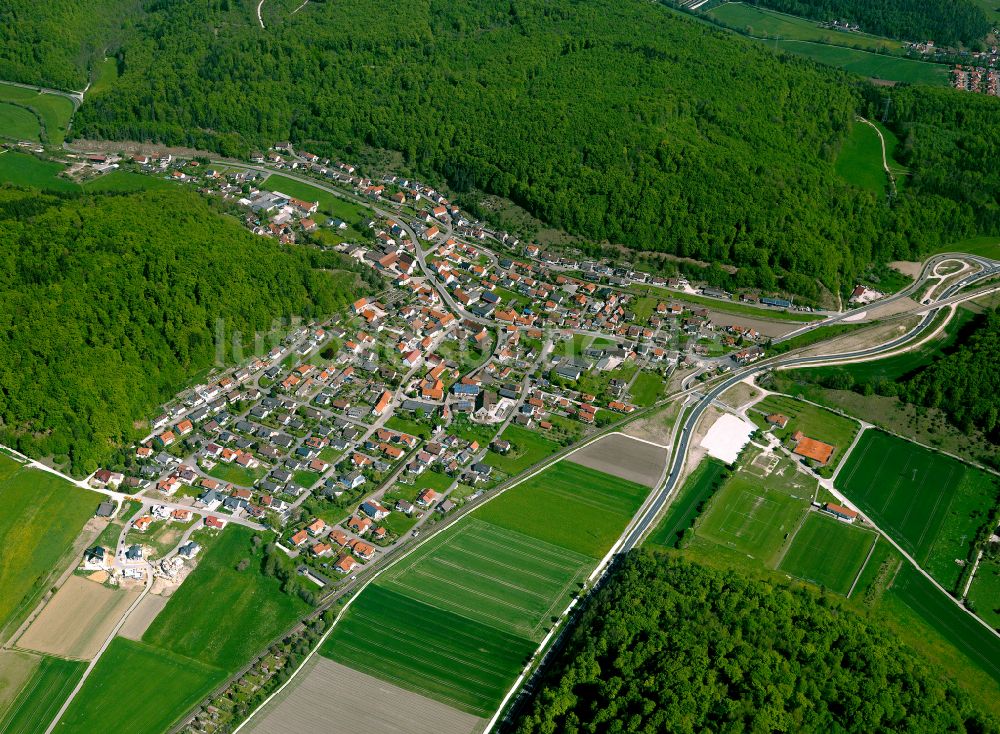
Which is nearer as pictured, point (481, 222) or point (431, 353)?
point (431, 353)

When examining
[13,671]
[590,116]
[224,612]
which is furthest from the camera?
[590,116]

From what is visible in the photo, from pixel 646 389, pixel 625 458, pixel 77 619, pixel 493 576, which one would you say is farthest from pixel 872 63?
pixel 77 619

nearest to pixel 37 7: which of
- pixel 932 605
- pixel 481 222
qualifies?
pixel 481 222

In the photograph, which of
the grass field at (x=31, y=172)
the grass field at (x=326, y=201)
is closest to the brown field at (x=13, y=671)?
the grass field at (x=326, y=201)

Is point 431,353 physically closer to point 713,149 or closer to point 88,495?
point 88,495

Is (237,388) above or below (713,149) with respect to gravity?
below

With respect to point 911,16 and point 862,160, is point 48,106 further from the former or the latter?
point 911,16
